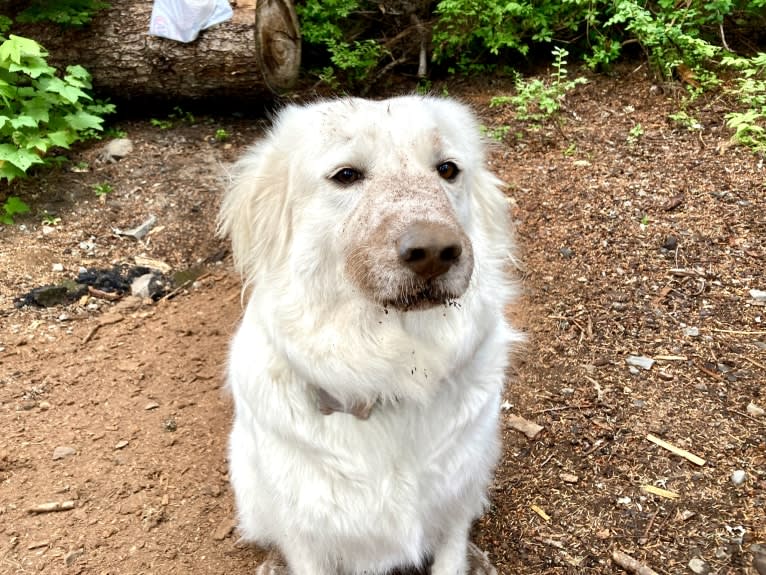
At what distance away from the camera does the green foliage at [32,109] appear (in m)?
4.57

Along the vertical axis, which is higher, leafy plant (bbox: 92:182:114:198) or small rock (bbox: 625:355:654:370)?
small rock (bbox: 625:355:654:370)

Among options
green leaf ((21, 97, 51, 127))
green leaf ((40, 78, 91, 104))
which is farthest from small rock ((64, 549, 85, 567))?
green leaf ((40, 78, 91, 104))

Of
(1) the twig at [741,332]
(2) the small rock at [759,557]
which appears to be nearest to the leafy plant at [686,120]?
(1) the twig at [741,332]

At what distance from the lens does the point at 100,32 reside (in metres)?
5.67

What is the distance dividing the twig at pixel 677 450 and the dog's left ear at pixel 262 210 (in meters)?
1.97

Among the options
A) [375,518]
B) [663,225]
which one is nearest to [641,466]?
[375,518]

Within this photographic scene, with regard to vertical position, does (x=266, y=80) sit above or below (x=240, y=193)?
below

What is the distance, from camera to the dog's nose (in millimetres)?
1599

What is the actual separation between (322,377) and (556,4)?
5.05 metres

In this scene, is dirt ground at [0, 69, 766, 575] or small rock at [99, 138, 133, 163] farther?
small rock at [99, 138, 133, 163]

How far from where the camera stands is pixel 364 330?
190cm

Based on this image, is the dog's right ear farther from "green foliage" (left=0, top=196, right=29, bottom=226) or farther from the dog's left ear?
"green foliage" (left=0, top=196, right=29, bottom=226)

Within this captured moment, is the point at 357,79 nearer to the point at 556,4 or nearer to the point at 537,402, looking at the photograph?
the point at 556,4

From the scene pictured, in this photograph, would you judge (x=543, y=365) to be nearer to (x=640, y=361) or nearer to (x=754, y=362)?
(x=640, y=361)
